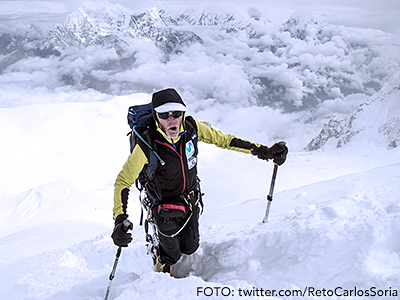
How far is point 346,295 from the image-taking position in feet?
13.0

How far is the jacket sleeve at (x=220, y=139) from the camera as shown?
16.6 ft

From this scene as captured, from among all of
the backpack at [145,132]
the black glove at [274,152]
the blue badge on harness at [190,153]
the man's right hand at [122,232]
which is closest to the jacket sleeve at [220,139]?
the black glove at [274,152]

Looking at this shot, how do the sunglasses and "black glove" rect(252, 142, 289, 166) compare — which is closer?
the sunglasses

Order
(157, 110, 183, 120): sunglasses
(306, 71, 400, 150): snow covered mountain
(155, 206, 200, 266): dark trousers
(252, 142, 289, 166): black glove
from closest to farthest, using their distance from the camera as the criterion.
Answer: (157, 110, 183, 120): sunglasses
(155, 206, 200, 266): dark trousers
(252, 142, 289, 166): black glove
(306, 71, 400, 150): snow covered mountain

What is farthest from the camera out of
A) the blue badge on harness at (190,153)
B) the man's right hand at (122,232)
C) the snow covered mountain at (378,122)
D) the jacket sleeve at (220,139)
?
the snow covered mountain at (378,122)

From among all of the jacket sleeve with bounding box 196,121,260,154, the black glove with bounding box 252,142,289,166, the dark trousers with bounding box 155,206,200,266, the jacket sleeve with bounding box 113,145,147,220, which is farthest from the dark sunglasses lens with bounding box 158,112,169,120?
the black glove with bounding box 252,142,289,166

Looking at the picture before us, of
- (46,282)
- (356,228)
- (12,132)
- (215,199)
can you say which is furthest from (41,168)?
(356,228)

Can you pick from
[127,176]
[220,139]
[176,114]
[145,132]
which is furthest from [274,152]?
[127,176]

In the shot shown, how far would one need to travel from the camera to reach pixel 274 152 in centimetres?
541

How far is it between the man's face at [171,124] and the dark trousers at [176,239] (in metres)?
1.35

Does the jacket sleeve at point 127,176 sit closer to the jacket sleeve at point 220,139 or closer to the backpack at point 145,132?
the backpack at point 145,132

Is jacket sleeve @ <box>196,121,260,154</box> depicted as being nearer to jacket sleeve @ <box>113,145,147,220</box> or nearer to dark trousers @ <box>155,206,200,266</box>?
dark trousers @ <box>155,206,200,266</box>

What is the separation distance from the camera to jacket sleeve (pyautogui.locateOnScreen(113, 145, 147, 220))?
4102 millimetres

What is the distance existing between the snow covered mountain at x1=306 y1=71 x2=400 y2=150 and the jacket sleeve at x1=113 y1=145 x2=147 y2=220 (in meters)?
89.4
